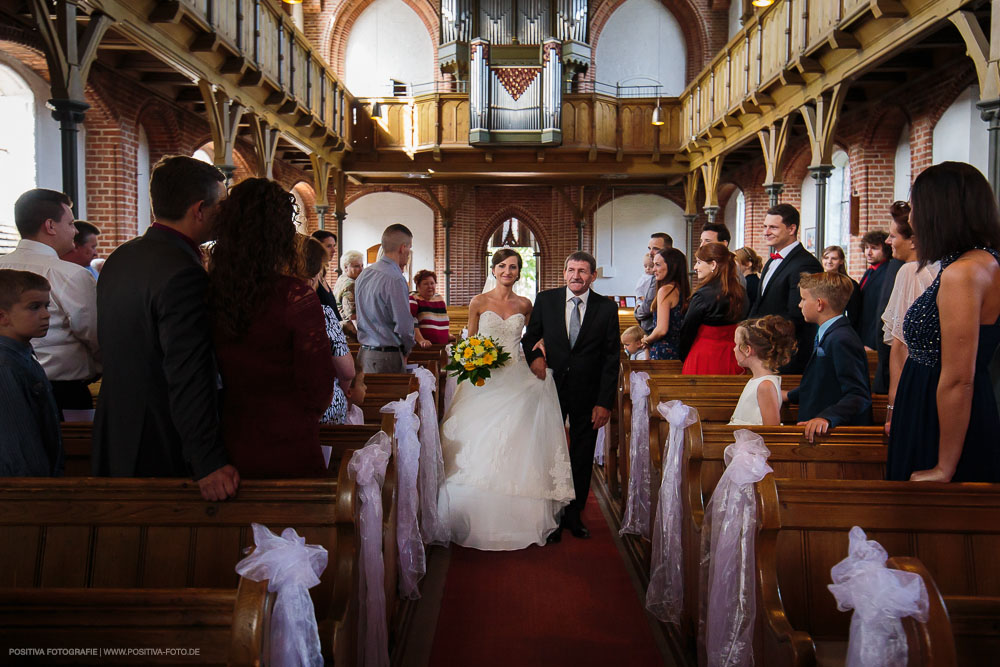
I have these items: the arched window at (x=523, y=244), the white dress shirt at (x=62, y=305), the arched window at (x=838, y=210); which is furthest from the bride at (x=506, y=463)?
the arched window at (x=523, y=244)

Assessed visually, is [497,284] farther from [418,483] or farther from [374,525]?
[374,525]

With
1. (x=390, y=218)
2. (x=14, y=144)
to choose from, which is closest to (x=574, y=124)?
(x=390, y=218)

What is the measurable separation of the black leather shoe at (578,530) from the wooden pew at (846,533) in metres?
2.18

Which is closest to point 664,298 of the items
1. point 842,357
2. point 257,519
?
point 842,357

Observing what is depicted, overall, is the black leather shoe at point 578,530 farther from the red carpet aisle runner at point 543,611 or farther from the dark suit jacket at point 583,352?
the dark suit jacket at point 583,352

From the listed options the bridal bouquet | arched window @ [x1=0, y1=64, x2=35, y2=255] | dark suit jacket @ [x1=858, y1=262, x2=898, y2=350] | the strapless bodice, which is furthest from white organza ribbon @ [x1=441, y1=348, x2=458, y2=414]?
arched window @ [x1=0, y1=64, x2=35, y2=255]

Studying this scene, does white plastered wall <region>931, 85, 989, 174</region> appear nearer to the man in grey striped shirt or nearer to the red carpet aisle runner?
the man in grey striped shirt

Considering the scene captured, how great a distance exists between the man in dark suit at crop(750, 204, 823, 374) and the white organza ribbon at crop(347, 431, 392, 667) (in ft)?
8.85

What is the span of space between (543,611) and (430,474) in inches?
39.1

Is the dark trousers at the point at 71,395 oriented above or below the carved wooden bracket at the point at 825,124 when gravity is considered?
below

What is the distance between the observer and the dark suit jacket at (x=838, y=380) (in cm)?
285

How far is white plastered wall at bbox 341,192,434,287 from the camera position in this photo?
1848cm

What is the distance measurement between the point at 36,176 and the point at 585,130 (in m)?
9.51

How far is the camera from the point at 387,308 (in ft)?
16.7
